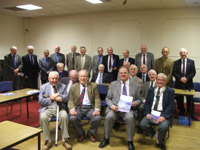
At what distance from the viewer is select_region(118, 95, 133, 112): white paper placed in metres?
3.50

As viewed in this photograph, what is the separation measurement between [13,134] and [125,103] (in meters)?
1.87

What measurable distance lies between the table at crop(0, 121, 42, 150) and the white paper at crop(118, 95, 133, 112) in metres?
1.57

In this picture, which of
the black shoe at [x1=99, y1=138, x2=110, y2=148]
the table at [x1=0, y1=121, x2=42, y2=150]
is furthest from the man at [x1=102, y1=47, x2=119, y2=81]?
the table at [x1=0, y1=121, x2=42, y2=150]

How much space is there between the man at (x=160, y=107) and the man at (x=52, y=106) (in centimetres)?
131

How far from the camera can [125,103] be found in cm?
352

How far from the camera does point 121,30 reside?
744 cm

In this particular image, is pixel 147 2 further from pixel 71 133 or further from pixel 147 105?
pixel 71 133

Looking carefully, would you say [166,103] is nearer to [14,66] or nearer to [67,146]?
[67,146]

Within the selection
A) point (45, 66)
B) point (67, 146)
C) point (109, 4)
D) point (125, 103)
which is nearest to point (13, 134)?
point (67, 146)

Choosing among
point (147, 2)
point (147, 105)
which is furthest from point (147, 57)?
point (147, 105)

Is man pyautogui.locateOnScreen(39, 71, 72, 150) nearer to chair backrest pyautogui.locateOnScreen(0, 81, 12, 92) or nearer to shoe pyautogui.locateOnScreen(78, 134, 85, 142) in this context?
shoe pyautogui.locateOnScreen(78, 134, 85, 142)

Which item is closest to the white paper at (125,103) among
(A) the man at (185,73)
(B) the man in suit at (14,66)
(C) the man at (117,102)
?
(C) the man at (117,102)

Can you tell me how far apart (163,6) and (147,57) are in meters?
1.80

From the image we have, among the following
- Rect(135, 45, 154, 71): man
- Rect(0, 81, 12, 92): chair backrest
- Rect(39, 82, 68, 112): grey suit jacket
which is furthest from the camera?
Rect(135, 45, 154, 71): man
